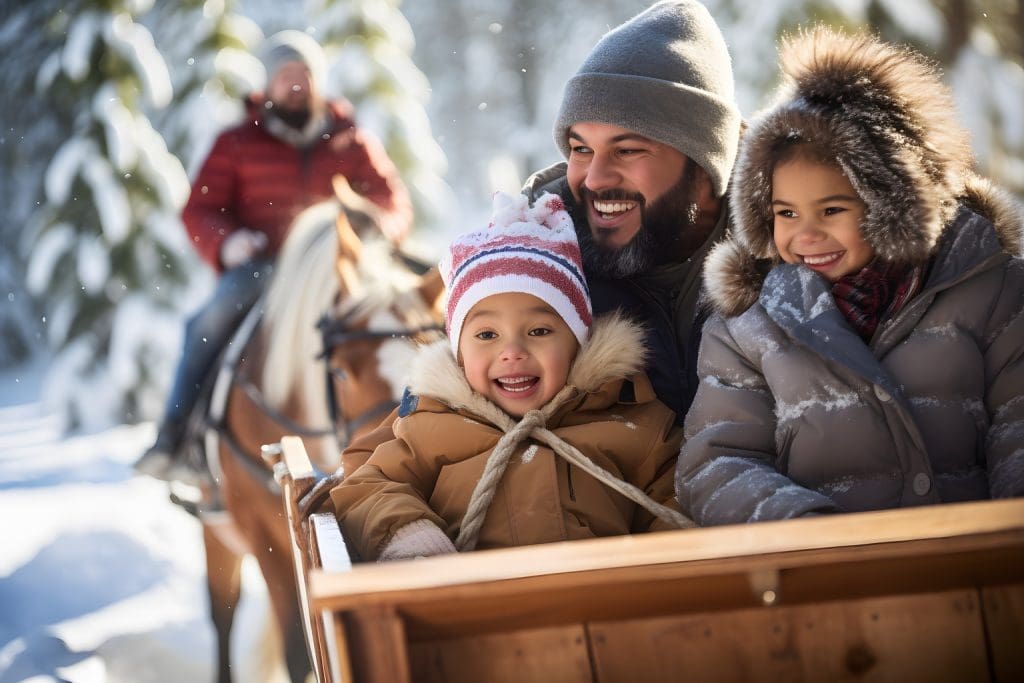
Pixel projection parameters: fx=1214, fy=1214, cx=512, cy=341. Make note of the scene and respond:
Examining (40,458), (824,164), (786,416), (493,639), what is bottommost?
(493,639)

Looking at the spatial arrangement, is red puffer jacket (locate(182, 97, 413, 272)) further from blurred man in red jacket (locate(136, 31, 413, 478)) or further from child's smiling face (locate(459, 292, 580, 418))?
child's smiling face (locate(459, 292, 580, 418))

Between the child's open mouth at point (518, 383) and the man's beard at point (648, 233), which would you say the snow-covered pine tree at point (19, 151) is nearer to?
the man's beard at point (648, 233)

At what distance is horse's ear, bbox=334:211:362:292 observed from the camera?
461 centimetres

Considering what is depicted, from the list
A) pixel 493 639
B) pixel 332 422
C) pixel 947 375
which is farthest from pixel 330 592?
pixel 332 422

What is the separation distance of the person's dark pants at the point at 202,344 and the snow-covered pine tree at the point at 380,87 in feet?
17.7

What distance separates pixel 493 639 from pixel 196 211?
17.3ft

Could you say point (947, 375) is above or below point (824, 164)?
below

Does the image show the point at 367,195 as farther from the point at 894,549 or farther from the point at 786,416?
the point at 894,549

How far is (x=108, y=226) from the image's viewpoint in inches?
385

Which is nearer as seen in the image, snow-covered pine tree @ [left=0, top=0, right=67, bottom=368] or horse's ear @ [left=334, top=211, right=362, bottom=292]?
horse's ear @ [left=334, top=211, right=362, bottom=292]

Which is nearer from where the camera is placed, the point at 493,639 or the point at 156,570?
the point at 493,639

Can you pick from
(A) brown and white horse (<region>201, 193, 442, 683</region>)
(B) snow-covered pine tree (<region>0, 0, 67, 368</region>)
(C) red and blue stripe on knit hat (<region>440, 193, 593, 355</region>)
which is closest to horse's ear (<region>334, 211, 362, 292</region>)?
(A) brown and white horse (<region>201, 193, 442, 683</region>)

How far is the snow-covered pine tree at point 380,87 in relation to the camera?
1091 cm

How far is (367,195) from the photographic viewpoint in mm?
7152
